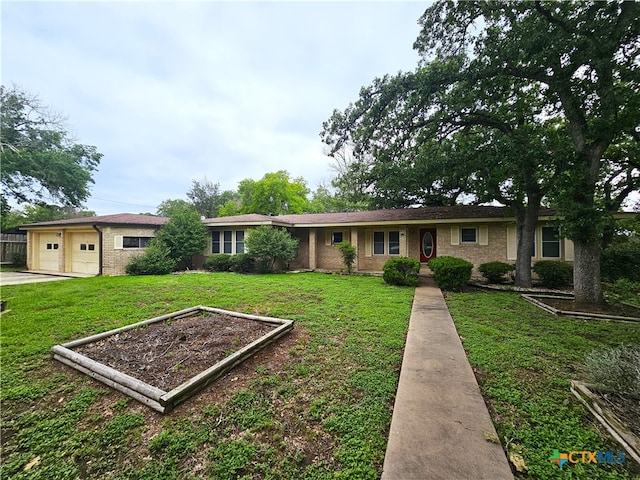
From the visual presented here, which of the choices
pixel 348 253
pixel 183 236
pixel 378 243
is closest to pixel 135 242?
pixel 183 236

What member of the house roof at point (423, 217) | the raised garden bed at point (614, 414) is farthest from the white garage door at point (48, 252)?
the raised garden bed at point (614, 414)

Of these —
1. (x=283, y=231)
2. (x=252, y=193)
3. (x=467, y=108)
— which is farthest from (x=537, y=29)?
(x=252, y=193)

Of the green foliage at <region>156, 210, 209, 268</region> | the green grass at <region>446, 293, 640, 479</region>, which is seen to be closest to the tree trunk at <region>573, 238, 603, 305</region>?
the green grass at <region>446, 293, 640, 479</region>

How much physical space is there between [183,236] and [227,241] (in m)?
2.19

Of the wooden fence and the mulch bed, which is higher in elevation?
the wooden fence

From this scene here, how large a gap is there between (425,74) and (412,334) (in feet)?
23.9

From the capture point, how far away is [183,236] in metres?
12.9

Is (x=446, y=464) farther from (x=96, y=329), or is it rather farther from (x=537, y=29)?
(x=537, y=29)

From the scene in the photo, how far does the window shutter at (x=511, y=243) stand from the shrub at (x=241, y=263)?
11548 millimetres

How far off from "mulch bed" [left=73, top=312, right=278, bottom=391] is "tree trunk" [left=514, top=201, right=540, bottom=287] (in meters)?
9.34

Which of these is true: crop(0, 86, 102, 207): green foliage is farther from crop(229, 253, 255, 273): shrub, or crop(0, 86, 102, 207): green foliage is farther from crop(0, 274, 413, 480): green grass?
crop(0, 274, 413, 480): green grass

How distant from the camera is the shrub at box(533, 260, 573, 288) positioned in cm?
870

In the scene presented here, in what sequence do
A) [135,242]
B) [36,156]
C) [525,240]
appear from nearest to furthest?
[525,240] → [135,242] → [36,156]

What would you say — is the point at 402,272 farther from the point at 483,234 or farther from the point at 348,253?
the point at 483,234
